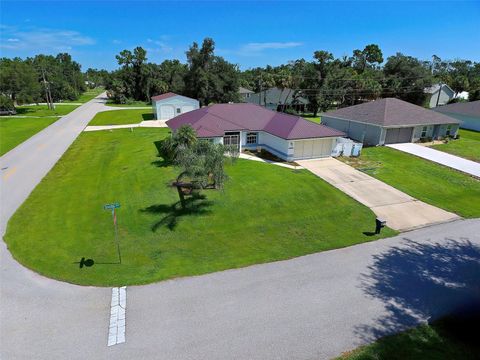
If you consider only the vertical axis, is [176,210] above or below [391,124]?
Result: below

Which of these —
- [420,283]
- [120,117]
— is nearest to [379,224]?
[420,283]

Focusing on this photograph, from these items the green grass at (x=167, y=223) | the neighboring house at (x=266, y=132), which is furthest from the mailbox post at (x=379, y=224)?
the neighboring house at (x=266, y=132)

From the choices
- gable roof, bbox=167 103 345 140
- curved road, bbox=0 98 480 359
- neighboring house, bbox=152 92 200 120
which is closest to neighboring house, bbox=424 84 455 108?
gable roof, bbox=167 103 345 140

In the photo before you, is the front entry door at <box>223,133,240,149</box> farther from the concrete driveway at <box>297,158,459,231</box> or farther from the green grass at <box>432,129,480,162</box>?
the green grass at <box>432,129,480,162</box>

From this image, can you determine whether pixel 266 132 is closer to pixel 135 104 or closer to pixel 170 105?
pixel 170 105

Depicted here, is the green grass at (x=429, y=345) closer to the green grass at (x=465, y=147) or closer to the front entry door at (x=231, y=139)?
the front entry door at (x=231, y=139)

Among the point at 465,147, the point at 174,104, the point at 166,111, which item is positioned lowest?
the point at 465,147
